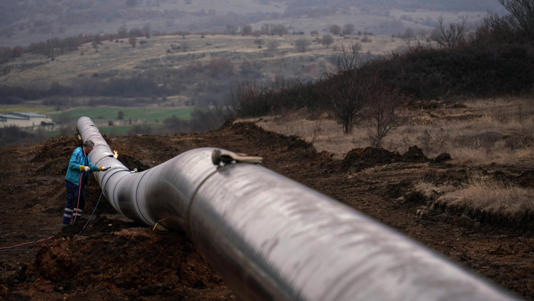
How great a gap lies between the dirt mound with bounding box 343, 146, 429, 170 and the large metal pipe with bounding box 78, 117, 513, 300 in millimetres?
9238

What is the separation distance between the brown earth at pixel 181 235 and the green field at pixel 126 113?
59502 mm

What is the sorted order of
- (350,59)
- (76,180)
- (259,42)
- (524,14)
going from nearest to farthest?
(76,180) < (350,59) < (524,14) < (259,42)

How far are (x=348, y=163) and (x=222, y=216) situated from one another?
10.4 m

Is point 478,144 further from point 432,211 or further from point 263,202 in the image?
point 263,202

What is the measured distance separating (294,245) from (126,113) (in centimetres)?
8382

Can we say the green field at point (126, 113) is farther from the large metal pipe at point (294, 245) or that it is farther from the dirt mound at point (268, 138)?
the large metal pipe at point (294, 245)

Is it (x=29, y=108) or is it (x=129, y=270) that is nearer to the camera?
(x=129, y=270)

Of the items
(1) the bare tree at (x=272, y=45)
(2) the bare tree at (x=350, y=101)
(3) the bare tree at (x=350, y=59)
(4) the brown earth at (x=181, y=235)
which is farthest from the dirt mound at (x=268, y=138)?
(1) the bare tree at (x=272, y=45)

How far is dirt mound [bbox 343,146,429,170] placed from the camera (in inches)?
531

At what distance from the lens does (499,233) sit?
7746 mm

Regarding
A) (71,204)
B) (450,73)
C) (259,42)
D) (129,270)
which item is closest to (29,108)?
(259,42)

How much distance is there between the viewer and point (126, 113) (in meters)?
83.7

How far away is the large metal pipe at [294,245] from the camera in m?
2.43

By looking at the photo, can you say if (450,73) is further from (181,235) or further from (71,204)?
(181,235)
